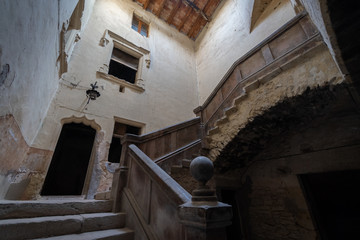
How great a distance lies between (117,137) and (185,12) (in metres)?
8.32

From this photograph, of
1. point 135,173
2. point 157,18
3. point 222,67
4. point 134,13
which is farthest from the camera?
point 157,18

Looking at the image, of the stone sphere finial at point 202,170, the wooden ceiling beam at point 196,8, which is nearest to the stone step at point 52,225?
the stone sphere finial at point 202,170

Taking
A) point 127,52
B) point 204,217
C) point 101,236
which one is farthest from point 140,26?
point 204,217

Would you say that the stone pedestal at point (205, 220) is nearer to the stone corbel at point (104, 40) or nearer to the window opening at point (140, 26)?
the stone corbel at point (104, 40)

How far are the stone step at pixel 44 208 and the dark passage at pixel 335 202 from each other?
4735mm

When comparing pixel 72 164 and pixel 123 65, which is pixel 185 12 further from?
pixel 72 164

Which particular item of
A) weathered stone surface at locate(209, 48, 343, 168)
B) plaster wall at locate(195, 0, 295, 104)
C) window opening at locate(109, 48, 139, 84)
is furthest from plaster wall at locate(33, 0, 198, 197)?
weathered stone surface at locate(209, 48, 343, 168)

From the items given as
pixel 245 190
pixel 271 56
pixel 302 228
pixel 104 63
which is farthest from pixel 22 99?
pixel 302 228

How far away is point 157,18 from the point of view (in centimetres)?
911

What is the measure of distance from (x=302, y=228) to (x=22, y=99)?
6306 mm

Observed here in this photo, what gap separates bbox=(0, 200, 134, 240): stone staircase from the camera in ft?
5.20

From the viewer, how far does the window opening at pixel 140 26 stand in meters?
8.12

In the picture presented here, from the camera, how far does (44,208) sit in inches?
76.3

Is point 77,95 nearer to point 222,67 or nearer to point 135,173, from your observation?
point 135,173
